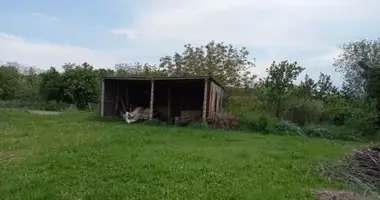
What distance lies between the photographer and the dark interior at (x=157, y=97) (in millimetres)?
24656

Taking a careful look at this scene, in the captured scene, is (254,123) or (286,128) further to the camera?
(254,123)

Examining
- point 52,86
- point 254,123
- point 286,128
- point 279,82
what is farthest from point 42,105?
point 286,128

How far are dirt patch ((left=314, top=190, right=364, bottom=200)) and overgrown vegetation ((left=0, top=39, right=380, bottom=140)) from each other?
41.9 feet

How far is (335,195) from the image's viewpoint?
7.45 m

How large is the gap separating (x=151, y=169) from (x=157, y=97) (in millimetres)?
17260

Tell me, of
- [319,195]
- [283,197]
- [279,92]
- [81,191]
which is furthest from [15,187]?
[279,92]

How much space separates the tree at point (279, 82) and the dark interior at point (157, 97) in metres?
3.92

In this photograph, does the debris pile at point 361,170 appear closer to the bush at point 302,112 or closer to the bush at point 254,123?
the bush at point 254,123

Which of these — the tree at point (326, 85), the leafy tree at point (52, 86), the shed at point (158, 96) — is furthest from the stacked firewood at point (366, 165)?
the leafy tree at point (52, 86)

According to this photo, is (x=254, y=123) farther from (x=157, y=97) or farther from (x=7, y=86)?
(x=7, y=86)

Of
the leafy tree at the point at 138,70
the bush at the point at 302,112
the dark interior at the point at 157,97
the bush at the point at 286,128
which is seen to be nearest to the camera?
the bush at the point at 286,128

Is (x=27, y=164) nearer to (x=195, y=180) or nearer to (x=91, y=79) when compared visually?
(x=195, y=180)

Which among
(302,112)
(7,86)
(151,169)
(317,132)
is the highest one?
(7,86)

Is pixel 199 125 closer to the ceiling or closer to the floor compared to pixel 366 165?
closer to the ceiling
